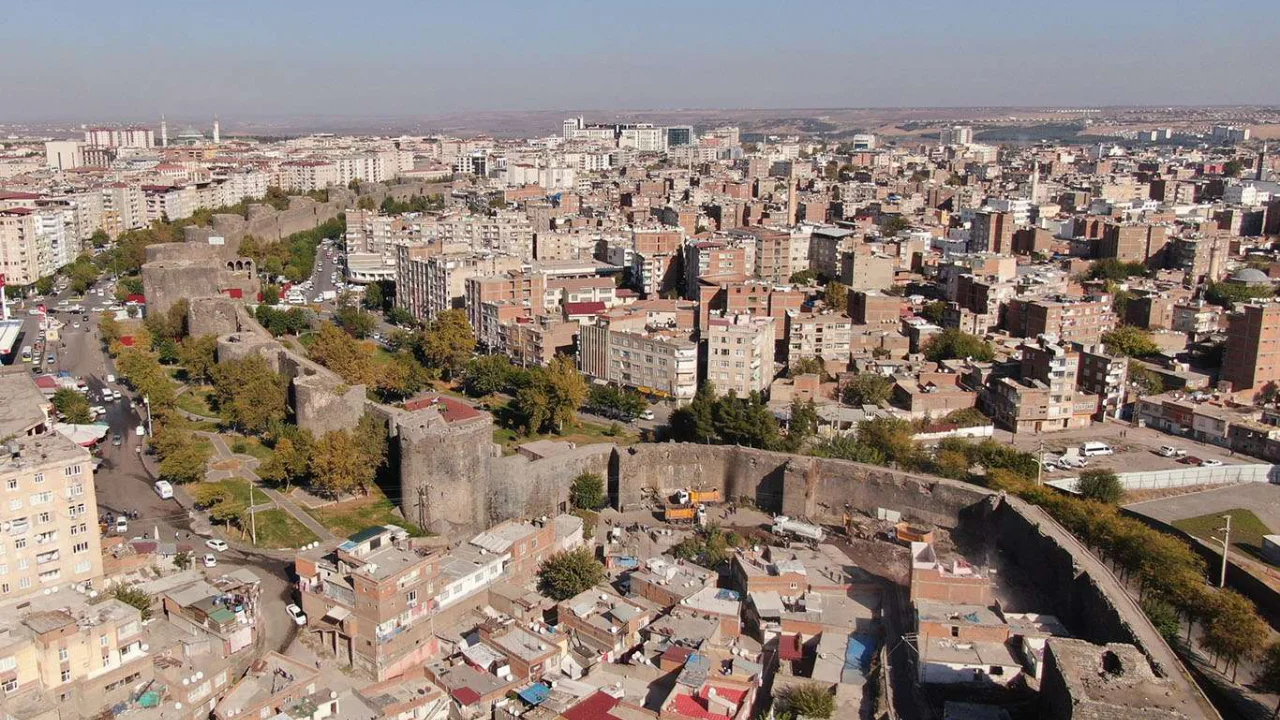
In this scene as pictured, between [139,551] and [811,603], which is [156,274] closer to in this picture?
[139,551]

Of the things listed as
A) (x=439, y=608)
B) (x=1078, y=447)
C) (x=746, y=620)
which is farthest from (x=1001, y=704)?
(x=1078, y=447)

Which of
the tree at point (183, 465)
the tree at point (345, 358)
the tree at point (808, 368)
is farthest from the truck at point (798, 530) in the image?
the tree at point (345, 358)

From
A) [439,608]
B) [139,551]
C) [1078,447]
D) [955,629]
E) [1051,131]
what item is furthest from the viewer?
[1051,131]

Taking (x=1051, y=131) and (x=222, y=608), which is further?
(x=1051, y=131)

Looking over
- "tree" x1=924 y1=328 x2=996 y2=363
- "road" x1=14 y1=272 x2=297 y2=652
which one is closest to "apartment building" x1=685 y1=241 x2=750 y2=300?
"tree" x1=924 y1=328 x2=996 y2=363

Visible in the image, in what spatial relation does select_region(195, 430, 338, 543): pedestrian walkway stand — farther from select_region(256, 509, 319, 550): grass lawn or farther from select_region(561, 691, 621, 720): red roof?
select_region(561, 691, 621, 720): red roof

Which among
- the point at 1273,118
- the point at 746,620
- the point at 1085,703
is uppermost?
the point at 1273,118

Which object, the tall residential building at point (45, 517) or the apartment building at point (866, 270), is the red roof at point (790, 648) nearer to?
the tall residential building at point (45, 517)
